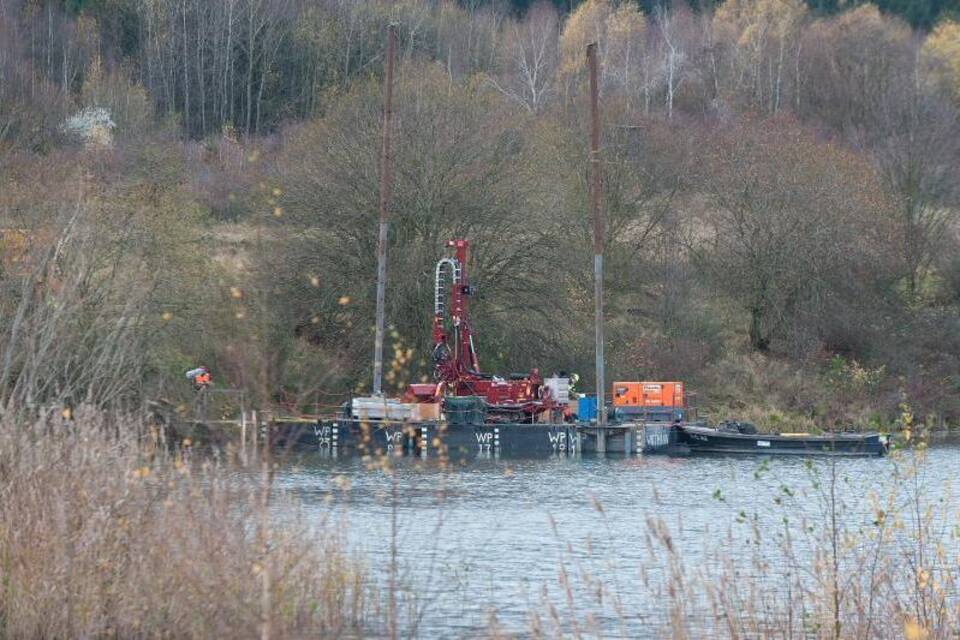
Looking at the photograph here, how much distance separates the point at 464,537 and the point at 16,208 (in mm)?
15027

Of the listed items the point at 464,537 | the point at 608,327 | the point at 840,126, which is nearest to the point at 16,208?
the point at 464,537

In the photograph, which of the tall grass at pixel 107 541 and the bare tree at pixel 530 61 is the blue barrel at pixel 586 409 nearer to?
the bare tree at pixel 530 61

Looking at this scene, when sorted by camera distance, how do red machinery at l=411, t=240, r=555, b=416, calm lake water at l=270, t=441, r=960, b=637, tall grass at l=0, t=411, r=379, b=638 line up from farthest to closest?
1. red machinery at l=411, t=240, r=555, b=416
2. calm lake water at l=270, t=441, r=960, b=637
3. tall grass at l=0, t=411, r=379, b=638

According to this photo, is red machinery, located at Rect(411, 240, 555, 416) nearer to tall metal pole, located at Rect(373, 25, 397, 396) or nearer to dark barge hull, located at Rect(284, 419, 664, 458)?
dark barge hull, located at Rect(284, 419, 664, 458)

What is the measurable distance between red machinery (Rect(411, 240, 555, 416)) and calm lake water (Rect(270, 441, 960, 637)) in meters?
3.33

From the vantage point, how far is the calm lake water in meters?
15.7

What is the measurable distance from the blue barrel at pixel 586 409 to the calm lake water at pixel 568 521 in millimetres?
2534

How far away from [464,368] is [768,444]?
802 cm

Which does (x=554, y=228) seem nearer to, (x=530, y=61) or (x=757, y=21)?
(x=530, y=61)

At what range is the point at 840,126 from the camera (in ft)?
230

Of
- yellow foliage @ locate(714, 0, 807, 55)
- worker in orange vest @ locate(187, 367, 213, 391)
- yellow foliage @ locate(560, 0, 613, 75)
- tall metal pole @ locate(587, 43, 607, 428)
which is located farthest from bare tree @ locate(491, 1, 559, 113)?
worker in orange vest @ locate(187, 367, 213, 391)

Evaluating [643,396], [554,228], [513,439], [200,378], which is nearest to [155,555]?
[200,378]

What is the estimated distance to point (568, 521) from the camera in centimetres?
2702

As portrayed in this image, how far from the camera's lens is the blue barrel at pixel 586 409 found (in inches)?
1688
